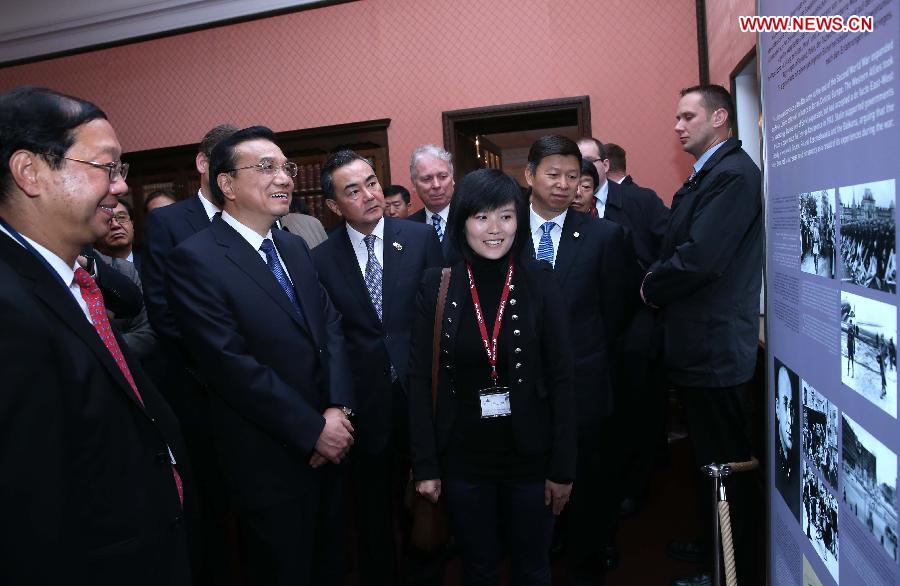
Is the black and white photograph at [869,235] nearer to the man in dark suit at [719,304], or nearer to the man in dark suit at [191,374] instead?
the man in dark suit at [719,304]

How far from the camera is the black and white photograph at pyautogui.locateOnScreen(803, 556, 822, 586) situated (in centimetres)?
132

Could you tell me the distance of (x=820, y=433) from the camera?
1270 millimetres

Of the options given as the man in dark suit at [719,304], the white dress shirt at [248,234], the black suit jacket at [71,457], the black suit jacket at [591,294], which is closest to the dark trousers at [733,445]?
the man in dark suit at [719,304]

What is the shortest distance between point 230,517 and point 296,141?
3.71 m

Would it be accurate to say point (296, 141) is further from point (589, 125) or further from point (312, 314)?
point (312, 314)

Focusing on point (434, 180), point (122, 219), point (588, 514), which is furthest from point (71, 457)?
point (434, 180)

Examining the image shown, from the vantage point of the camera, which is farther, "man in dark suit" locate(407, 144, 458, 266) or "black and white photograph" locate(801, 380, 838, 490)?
"man in dark suit" locate(407, 144, 458, 266)

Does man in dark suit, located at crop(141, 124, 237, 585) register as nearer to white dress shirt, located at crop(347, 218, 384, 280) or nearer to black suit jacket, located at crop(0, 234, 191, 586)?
white dress shirt, located at crop(347, 218, 384, 280)

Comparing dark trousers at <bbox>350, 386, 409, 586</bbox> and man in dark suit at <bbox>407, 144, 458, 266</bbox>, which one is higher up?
man in dark suit at <bbox>407, 144, 458, 266</bbox>

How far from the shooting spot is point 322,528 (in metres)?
2.12

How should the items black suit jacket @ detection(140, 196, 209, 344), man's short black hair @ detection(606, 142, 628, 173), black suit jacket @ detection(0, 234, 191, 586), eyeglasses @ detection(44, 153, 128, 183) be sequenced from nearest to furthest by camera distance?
black suit jacket @ detection(0, 234, 191, 586), eyeglasses @ detection(44, 153, 128, 183), black suit jacket @ detection(140, 196, 209, 344), man's short black hair @ detection(606, 142, 628, 173)

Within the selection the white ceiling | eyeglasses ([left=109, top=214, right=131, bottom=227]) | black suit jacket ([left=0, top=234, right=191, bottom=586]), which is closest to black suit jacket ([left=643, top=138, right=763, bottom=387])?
black suit jacket ([left=0, top=234, right=191, bottom=586])

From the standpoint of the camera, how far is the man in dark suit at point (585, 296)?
2.35 metres

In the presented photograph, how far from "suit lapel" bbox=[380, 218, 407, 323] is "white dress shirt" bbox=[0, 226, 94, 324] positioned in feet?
3.75
